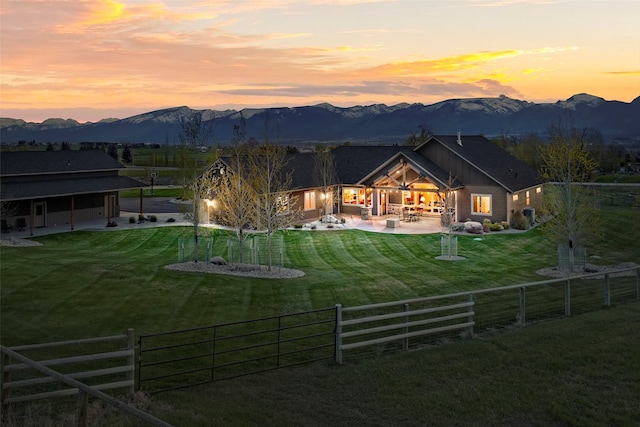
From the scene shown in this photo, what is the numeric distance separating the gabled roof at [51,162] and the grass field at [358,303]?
791 cm

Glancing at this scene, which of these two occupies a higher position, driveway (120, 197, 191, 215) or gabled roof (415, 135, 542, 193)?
gabled roof (415, 135, 542, 193)

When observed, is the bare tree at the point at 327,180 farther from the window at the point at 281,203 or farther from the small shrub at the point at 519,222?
the small shrub at the point at 519,222

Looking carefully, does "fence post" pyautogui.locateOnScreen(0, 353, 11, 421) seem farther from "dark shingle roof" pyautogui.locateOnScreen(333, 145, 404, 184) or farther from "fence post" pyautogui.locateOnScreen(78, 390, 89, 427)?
"dark shingle roof" pyautogui.locateOnScreen(333, 145, 404, 184)

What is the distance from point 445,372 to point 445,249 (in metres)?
21.8

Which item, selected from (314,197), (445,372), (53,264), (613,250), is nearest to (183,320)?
(445,372)

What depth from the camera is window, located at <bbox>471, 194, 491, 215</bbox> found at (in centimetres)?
4169

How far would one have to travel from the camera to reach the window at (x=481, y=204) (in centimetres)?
4169

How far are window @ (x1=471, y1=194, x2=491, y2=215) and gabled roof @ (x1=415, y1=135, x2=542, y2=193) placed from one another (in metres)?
1.63

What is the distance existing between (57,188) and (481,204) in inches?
1226

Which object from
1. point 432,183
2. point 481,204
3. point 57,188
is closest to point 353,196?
point 432,183

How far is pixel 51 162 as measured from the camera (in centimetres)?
4253

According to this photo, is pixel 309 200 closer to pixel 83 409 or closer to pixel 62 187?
pixel 62 187

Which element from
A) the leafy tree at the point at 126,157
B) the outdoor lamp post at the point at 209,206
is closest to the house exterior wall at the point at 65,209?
the outdoor lamp post at the point at 209,206

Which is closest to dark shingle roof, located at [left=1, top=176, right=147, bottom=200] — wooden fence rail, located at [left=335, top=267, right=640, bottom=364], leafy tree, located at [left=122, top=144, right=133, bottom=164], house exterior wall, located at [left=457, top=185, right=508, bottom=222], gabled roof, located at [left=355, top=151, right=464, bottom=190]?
gabled roof, located at [left=355, top=151, right=464, bottom=190]
